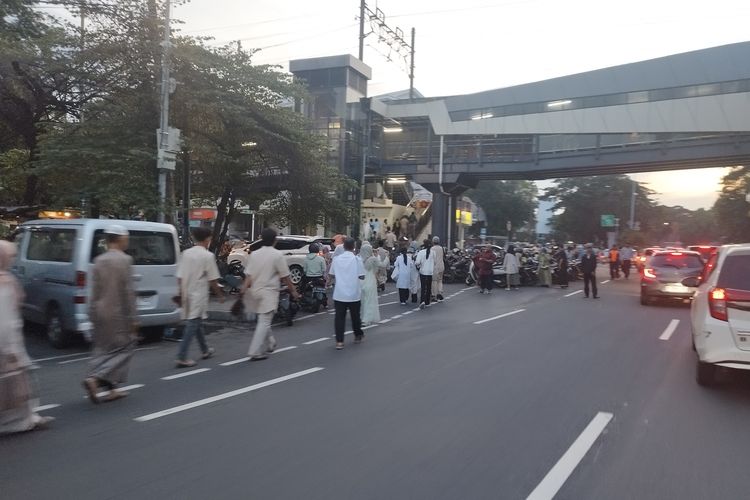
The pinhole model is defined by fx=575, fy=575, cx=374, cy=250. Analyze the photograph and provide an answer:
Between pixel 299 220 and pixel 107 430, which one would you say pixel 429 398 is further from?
pixel 299 220

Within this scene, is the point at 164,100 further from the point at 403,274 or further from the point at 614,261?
the point at 614,261

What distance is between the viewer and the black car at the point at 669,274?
51.0 feet

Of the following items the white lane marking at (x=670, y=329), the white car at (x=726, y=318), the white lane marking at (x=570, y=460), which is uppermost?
the white car at (x=726, y=318)

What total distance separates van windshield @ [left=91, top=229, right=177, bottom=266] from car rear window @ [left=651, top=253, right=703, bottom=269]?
12.9 meters

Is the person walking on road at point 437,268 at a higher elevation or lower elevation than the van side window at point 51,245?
lower

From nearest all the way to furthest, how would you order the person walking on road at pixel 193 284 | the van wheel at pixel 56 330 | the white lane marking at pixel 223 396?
the white lane marking at pixel 223 396, the person walking on road at pixel 193 284, the van wheel at pixel 56 330

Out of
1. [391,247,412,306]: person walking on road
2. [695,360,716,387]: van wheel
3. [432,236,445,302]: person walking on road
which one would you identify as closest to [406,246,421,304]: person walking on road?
[391,247,412,306]: person walking on road

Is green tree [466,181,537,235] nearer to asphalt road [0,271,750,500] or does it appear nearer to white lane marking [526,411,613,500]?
asphalt road [0,271,750,500]

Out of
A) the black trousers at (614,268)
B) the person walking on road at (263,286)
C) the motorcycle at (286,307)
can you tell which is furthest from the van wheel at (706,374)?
the black trousers at (614,268)

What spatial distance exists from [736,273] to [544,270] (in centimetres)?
1631

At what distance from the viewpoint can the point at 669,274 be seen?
15727mm

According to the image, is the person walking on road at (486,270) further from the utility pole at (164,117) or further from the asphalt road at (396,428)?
the utility pole at (164,117)

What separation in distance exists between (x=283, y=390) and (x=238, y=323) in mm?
5813

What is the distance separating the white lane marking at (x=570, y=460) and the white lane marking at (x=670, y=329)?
5.80 meters
